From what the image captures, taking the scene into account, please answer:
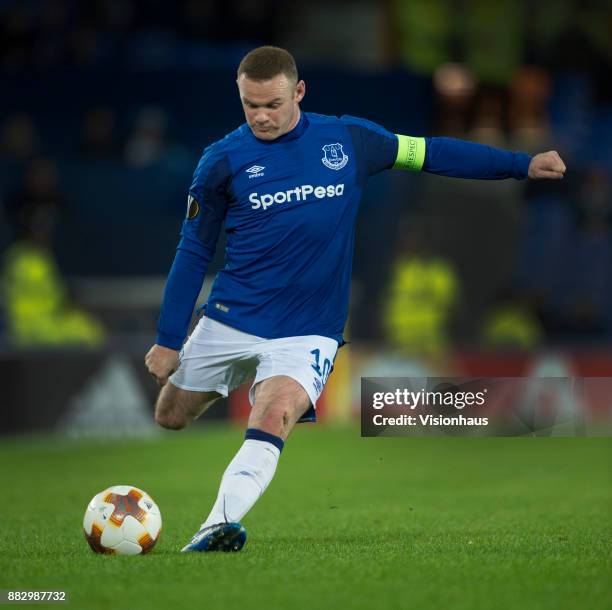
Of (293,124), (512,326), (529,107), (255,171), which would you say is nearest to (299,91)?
(293,124)

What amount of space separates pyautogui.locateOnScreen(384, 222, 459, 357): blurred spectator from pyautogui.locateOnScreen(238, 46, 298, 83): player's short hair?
32.6 ft

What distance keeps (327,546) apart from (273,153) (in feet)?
5.94

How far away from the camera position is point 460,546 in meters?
6.19

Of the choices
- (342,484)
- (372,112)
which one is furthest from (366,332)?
(342,484)

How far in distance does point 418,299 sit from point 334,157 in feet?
32.0

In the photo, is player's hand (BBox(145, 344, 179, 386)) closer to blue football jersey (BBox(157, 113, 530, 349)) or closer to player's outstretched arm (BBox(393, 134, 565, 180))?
blue football jersey (BBox(157, 113, 530, 349))

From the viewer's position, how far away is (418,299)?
52.4 feet

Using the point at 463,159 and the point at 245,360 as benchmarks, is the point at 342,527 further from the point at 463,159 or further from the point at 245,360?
the point at 463,159

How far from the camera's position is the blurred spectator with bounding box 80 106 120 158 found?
1688 cm

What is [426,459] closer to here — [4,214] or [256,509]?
[256,509]

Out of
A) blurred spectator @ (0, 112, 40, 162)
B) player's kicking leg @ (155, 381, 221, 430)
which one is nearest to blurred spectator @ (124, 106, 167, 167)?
blurred spectator @ (0, 112, 40, 162)

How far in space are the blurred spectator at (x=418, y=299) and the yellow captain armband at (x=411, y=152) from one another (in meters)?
9.40

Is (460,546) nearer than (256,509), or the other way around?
(460,546)

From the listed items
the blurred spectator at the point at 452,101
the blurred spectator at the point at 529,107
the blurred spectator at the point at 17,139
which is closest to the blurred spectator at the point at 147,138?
the blurred spectator at the point at 17,139
